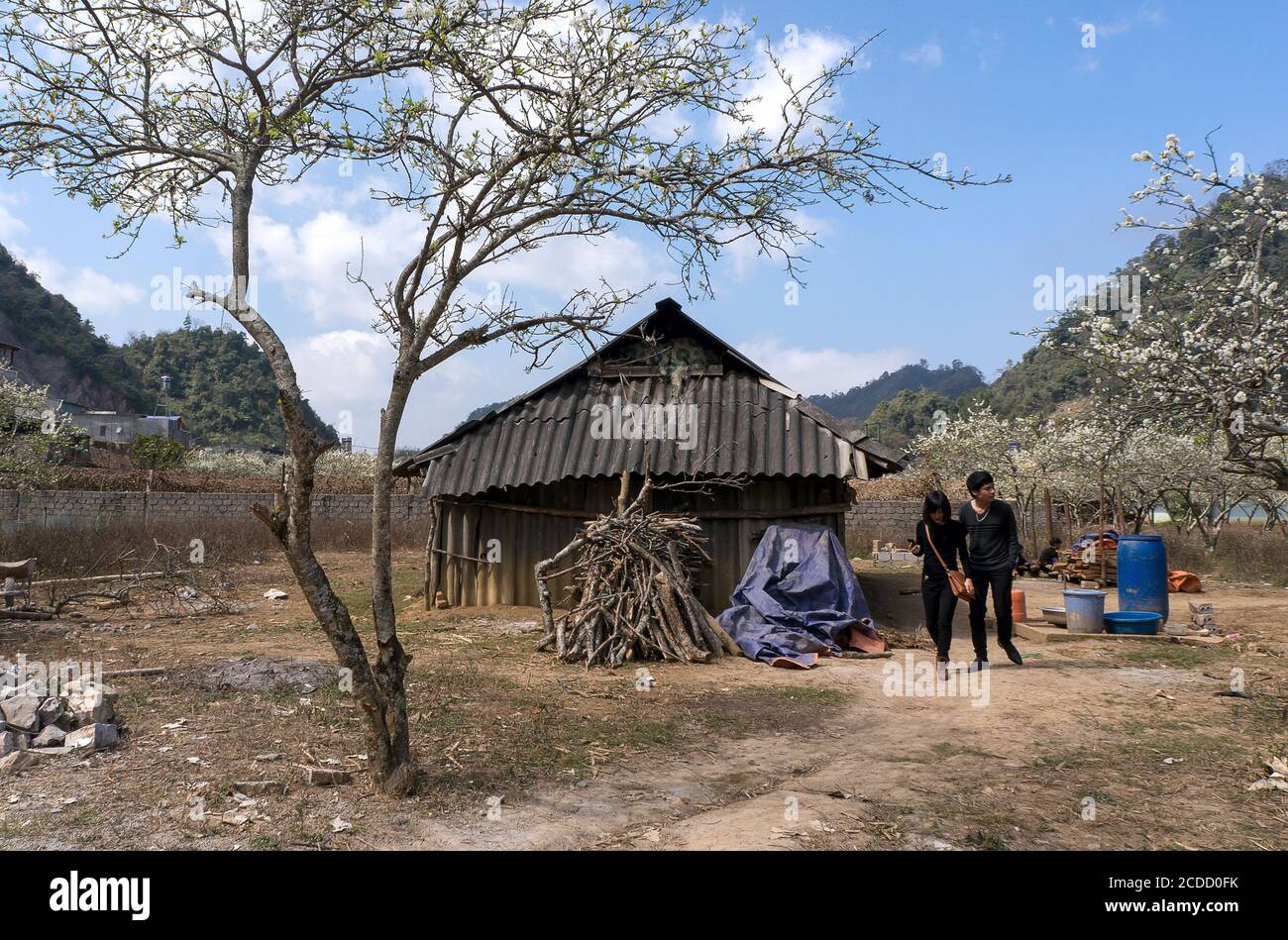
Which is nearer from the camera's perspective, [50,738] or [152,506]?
[50,738]

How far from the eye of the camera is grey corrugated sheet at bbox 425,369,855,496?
11703 mm

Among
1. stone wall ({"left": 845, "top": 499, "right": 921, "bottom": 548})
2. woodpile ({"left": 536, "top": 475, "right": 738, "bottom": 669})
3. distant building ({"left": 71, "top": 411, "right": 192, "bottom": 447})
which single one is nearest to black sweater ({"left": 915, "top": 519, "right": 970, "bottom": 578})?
woodpile ({"left": 536, "top": 475, "right": 738, "bottom": 669})

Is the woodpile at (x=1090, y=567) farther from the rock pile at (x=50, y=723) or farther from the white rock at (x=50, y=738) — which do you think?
the white rock at (x=50, y=738)

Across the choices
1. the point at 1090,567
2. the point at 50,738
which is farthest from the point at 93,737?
the point at 1090,567

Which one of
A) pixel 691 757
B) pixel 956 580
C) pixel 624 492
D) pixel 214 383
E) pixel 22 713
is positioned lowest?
pixel 691 757

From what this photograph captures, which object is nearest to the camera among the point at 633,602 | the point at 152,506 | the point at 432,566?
the point at 633,602

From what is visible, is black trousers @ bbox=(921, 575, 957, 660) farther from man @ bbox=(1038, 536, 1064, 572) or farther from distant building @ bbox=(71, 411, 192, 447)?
distant building @ bbox=(71, 411, 192, 447)

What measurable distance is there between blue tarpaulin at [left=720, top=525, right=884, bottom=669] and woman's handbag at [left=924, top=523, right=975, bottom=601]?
2.10 metres

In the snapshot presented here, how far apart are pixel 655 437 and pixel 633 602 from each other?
3293 millimetres

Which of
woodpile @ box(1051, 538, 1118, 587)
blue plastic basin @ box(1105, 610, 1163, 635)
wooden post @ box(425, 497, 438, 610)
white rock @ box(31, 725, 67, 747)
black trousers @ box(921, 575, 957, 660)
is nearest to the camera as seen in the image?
white rock @ box(31, 725, 67, 747)

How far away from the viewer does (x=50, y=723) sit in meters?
5.45

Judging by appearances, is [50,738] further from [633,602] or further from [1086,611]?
[1086,611]

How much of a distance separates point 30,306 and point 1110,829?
224 feet

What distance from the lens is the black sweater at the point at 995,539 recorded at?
7.84 metres
